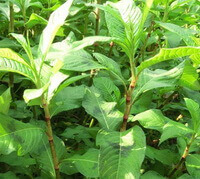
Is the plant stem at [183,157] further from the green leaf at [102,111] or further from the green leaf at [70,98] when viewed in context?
the green leaf at [70,98]

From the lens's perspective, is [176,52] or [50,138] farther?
[50,138]

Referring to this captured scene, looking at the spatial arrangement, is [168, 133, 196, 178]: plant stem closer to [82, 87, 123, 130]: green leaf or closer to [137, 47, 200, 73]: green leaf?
[82, 87, 123, 130]: green leaf

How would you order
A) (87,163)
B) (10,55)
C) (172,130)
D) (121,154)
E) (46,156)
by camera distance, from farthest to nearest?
(46,156) < (87,163) < (172,130) < (121,154) < (10,55)

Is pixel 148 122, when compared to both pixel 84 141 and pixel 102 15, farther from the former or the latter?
pixel 102 15

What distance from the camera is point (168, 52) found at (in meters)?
1.06

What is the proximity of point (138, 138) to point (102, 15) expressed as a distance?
4.25ft

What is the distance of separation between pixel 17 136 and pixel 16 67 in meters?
0.29

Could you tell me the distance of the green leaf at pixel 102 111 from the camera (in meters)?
1.43

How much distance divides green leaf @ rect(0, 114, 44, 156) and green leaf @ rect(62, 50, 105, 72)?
1.00 feet

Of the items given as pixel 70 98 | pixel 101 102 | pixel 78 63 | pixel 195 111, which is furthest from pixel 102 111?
pixel 195 111

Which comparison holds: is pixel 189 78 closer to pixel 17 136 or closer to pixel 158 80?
pixel 158 80

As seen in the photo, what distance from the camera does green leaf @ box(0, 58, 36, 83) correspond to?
1.07 meters

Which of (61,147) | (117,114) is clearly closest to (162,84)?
(117,114)

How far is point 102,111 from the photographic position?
1.49 metres
